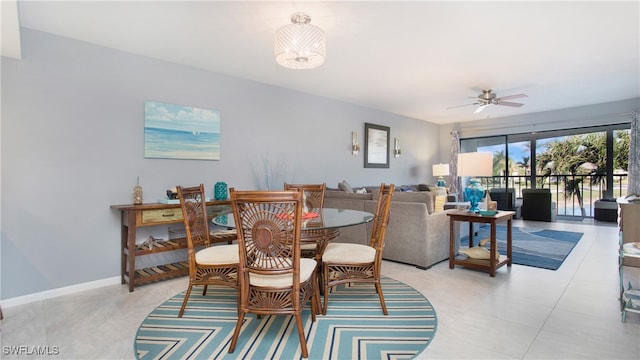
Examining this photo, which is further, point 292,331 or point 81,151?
point 81,151

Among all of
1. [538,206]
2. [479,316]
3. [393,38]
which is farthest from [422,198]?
[538,206]

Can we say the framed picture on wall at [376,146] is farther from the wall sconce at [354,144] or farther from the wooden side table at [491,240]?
the wooden side table at [491,240]

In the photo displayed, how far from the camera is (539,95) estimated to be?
5.23 metres

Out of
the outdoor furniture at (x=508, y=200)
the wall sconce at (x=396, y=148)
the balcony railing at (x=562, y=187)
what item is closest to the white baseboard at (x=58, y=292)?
the wall sconce at (x=396, y=148)

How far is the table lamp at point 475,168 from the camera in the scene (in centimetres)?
336

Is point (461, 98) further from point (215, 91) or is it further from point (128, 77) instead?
point (128, 77)

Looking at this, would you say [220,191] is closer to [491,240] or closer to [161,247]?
[161,247]

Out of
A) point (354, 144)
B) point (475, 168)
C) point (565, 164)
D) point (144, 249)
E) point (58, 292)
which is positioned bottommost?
point (58, 292)

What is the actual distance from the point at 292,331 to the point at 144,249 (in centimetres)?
181

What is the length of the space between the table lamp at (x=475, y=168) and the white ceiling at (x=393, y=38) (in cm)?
107

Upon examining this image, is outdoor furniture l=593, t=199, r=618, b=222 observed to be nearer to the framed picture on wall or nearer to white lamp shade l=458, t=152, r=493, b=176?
the framed picture on wall

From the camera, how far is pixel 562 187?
7.29 m

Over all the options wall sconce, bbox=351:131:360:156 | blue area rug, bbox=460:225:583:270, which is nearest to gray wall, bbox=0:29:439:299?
wall sconce, bbox=351:131:360:156

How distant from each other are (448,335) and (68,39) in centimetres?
393
